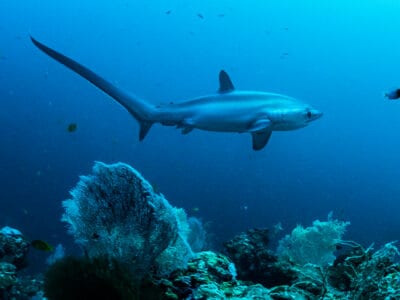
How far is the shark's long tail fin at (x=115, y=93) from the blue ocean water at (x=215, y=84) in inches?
1645

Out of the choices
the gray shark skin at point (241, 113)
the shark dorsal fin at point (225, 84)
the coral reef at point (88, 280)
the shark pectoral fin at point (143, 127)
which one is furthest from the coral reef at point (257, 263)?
the coral reef at point (88, 280)

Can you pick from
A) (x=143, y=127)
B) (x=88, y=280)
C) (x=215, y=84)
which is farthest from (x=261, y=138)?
(x=215, y=84)

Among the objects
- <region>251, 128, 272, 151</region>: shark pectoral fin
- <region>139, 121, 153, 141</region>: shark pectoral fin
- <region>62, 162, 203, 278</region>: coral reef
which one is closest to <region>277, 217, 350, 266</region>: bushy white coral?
<region>251, 128, 272, 151</region>: shark pectoral fin


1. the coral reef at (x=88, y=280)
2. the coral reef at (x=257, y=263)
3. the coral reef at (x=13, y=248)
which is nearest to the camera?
the coral reef at (x=88, y=280)

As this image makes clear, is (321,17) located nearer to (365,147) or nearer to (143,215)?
(365,147)

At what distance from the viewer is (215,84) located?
449 ft

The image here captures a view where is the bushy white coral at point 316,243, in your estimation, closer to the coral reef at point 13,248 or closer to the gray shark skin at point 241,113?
the gray shark skin at point 241,113

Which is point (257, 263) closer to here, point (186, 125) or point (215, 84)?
point (186, 125)

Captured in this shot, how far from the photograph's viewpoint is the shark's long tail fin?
5.41 metres

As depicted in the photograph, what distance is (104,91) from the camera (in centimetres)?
592

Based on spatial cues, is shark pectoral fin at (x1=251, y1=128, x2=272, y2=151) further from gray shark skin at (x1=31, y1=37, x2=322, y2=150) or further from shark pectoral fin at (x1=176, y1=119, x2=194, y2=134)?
shark pectoral fin at (x1=176, y1=119, x2=194, y2=134)

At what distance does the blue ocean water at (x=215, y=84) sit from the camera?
2473 inches

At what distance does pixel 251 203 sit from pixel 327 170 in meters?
47.2

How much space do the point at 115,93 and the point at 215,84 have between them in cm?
13226
